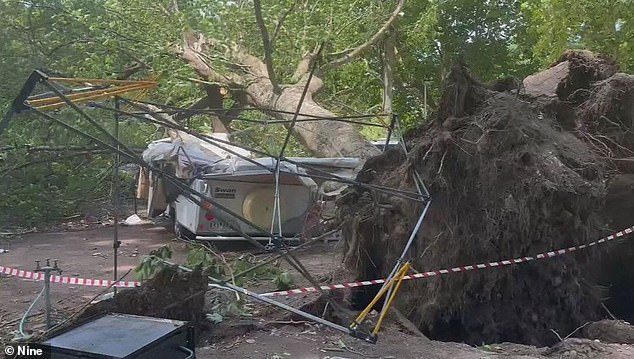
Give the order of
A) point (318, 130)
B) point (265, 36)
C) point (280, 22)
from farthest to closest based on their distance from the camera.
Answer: point (280, 22), point (265, 36), point (318, 130)

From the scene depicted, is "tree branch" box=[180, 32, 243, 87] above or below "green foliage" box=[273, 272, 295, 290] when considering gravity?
above

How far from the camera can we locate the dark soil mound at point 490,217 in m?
7.16

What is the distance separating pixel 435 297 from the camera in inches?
293

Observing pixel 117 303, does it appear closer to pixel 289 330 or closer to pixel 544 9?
pixel 289 330

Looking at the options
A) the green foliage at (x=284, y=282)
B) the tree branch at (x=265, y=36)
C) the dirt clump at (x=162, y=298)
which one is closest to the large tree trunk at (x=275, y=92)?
the tree branch at (x=265, y=36)

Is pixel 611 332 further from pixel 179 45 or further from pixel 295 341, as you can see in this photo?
pixel 179 45

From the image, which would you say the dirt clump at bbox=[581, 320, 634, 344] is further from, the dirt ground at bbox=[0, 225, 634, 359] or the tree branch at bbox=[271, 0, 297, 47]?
the tree branch at bbox=[271, 0, 297, 47]

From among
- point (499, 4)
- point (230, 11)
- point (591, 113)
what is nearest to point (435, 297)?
point (591, 113)

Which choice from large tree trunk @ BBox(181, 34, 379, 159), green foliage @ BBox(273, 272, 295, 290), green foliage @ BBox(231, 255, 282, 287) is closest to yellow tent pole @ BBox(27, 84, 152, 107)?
green foliage @ BBox(273, 272, 295, 290)

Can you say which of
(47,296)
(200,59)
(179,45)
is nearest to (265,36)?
(200,59)

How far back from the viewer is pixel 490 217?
7.26m

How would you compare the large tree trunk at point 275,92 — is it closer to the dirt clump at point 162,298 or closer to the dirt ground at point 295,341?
the dirt ground at point 295,341

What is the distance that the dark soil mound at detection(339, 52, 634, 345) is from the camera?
7156mm

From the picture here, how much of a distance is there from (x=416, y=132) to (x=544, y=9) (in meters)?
6.94
